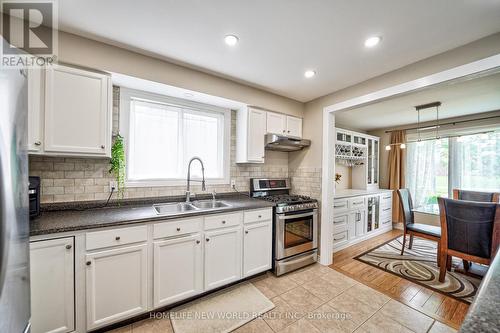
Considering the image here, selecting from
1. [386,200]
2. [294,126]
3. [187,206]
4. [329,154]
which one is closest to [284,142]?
[294,126]

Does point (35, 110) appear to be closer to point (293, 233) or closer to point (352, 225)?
point (293, 233)

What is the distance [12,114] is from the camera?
0.78 m

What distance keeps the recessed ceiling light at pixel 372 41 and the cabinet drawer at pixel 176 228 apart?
232cm

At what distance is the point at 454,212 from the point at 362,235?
1664 millimetres

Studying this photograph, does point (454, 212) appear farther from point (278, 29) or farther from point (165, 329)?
point (165, 329)

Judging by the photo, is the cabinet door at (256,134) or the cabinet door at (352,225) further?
the cabinet door at (352,225)

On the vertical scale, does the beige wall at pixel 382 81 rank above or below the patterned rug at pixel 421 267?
above

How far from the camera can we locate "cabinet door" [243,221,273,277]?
7.44 ft

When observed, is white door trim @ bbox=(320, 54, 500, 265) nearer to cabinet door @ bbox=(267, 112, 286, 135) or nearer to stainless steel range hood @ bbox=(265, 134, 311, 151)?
stainless steel range hood @ bbox=(265, 134, 311, 151)

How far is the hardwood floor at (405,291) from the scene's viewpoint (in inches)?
72.8

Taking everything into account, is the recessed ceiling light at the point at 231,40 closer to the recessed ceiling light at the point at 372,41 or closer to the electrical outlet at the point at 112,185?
the recessed ceiling light at the point at 372,41

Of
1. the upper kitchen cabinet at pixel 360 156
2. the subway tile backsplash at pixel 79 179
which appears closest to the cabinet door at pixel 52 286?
the subway tile backsplash at pixel 79 179

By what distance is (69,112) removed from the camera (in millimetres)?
1684

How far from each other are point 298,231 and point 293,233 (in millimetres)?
100
